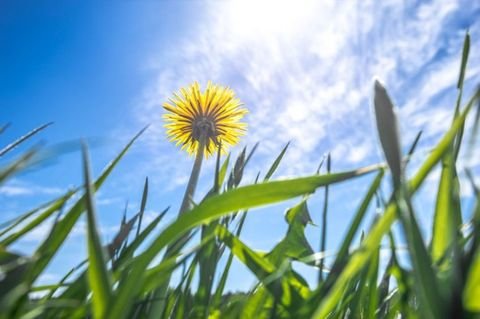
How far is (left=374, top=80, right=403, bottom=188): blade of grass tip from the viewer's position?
0.81 feet

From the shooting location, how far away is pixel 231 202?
0.28 metres

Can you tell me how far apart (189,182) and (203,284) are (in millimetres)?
700

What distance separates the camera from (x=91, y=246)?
25cm

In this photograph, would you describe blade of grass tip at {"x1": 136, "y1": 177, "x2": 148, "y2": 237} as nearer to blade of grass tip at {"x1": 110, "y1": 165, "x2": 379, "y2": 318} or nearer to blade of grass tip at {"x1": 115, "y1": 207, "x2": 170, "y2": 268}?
blade of grass tip at {"x1": 115, "y1": 207, "x2": 170, "y2": 268}

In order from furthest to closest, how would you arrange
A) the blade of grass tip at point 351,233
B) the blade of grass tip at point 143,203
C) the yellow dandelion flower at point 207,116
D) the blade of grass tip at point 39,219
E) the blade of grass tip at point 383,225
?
the yellow dandelion flower at point 207,116, the blade of grass tip at point 143,203, the blade of grass tip at point 39,219, the blade of grass tip at point 351,233, the blade of grass tip at point 383,225

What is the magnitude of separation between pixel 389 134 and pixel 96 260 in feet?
0.53

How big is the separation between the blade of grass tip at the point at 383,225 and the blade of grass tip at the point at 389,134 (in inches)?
0.8

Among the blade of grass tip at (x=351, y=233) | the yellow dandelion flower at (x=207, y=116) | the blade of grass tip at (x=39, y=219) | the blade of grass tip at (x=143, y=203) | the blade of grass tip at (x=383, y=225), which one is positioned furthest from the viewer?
the yellow dandelion flower at (x=207, y=116)

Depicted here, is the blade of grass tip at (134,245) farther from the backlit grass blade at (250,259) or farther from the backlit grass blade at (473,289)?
the backlit grass blade at (473,289)

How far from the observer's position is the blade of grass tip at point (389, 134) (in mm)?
247

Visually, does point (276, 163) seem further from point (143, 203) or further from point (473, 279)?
point (473, 279)

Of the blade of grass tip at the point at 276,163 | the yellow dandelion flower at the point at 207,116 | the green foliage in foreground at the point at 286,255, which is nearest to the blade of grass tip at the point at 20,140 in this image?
the green foliage in foreground at the point at 286,255

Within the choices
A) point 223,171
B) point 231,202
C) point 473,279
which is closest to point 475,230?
point 473,279

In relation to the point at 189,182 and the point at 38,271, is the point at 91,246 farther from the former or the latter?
the point at 189,182
